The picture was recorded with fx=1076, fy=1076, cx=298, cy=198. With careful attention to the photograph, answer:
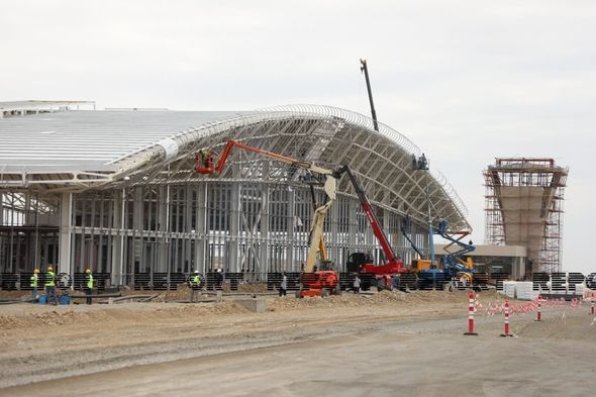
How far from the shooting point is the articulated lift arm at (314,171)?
170 ft

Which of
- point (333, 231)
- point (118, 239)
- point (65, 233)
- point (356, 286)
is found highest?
point (333, 231)

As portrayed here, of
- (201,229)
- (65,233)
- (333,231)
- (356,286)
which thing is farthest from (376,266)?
(65,233)

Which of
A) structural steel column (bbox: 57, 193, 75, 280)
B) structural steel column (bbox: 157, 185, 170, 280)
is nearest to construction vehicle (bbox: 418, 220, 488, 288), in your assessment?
structural steel column (bbox: 157, 185, 170, 280)

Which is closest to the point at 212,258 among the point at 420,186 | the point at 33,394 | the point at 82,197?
the point at 82,197

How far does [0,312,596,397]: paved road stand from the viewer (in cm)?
1684

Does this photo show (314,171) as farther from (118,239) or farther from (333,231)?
(333,231)

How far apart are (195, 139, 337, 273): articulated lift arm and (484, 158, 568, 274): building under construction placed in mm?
56549

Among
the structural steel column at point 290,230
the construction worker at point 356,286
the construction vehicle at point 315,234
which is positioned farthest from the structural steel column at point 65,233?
the structural steel column at point 290,230

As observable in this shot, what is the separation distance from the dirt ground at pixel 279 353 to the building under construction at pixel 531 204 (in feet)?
236

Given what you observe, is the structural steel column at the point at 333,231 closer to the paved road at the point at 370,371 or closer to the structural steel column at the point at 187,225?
the structural steel column at the point at 187,225

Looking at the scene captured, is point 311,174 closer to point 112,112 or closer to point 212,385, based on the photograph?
point 112,112

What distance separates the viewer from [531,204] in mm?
110062

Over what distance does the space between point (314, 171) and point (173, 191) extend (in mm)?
8824

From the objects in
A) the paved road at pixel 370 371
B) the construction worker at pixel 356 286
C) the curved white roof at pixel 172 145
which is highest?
the curved white roof at pixel 172 145
